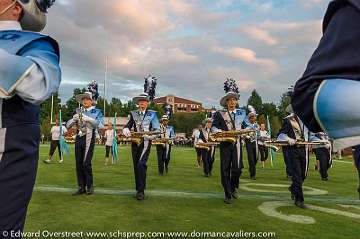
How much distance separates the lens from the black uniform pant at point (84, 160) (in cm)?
964

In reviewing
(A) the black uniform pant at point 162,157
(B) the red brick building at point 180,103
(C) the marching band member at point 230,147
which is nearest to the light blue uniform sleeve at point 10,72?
(C) the marching band member at point 230,147

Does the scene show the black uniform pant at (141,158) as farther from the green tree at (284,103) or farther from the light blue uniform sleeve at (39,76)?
the light blue uniform sleeve at (39,76)

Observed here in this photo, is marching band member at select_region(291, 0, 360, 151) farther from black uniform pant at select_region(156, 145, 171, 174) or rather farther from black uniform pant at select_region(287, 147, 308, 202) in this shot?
black uniform pant at select_region(156, 145, 171, 174)

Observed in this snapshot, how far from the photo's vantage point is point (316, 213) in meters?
7.71

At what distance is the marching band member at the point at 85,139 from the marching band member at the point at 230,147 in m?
2.94

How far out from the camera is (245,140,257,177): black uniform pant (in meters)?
14.8

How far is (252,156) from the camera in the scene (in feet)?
50.2

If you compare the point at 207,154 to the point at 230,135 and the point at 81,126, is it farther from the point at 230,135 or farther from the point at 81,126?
the point at 81,126

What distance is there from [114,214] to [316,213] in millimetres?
3664

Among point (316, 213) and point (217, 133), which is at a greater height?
point (217, 133)

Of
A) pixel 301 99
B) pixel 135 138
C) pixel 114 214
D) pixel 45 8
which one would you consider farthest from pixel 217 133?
pixel 301 99

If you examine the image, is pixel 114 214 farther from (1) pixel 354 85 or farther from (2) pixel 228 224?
(1) pixel 354 85

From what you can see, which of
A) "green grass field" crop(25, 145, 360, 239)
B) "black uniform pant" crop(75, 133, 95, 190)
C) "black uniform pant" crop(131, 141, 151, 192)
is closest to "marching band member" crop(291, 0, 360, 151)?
"green grass field" crop(25, 145, 360, 239)

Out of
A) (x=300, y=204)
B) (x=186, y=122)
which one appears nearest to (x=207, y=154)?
(x=300, y=204)
